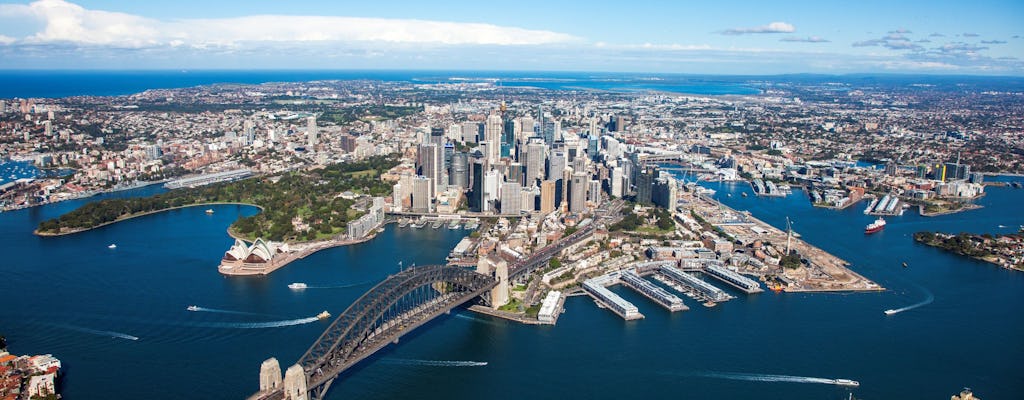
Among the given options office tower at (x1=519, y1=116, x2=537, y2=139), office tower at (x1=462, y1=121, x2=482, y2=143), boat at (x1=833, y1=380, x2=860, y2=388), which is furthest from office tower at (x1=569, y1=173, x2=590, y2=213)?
office tower at (x1=462, y1=121, x2=482, y2=143)

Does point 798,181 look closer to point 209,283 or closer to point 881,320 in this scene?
point 881,320

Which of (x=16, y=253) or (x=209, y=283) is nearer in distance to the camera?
(x=209, y=283)

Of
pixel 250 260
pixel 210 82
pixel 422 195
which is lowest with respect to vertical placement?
pixel 250 260

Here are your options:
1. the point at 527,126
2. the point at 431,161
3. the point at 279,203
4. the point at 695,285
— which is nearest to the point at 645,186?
the point at 431,161

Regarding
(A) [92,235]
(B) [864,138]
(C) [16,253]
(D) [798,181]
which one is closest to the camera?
(C) [16,253]

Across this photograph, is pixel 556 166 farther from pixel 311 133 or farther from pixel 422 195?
pixel 311 133

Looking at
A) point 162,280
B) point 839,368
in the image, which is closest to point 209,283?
point 162,280
